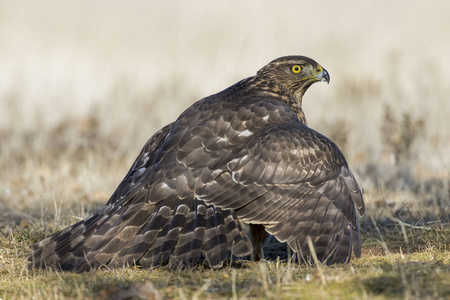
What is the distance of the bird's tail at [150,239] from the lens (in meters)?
4.81

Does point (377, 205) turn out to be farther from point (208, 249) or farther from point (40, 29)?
point (40, 29)

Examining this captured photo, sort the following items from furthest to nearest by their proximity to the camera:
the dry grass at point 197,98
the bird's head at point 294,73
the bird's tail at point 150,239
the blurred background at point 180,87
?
the blurred background at point 180,87
the bird's head at point 294,73
the bird's tail at point 150,239
the dry grass at point 197,98

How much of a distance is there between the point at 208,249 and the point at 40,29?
15.7m

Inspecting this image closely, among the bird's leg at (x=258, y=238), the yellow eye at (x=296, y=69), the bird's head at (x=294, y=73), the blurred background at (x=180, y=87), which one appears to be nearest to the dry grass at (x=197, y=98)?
the blurred background at (x=180, y=87)

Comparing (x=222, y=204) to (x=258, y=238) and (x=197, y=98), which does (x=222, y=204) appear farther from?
(x=197, y=98)

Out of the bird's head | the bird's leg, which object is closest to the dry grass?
the bird's leg

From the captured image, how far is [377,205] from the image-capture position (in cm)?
727

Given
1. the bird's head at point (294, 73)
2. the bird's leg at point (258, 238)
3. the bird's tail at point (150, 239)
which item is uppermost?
the bird's head at point (294, 73)

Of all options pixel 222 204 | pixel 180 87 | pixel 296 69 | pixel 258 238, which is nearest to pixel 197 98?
pixel 180 87

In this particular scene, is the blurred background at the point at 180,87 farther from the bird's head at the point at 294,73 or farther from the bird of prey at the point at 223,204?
the bird of prey at the point at 223,204

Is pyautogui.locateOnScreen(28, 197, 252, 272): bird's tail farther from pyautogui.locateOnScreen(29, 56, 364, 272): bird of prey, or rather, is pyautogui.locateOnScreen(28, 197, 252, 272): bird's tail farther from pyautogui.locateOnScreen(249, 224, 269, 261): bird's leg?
pyautogui.locateOnScreen(249, 224, 269, 261): bird's leg

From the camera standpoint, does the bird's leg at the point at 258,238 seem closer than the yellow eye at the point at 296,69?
Yes

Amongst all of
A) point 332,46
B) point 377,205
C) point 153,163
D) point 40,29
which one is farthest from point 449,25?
point 153,163

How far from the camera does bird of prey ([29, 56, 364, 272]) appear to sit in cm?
488
